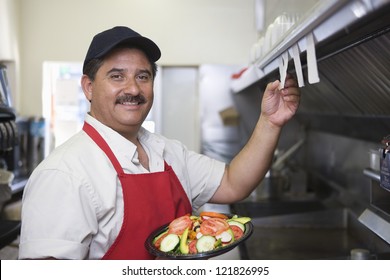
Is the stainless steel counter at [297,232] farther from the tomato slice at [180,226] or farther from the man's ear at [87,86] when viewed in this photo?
the man's ear at [87,86]

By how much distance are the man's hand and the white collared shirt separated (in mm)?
370

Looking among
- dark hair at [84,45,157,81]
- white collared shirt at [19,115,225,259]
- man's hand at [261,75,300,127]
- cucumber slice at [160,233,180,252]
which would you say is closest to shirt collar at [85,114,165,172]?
white collared shirt at [19,115,225,259]

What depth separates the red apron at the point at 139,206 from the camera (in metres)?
0.94

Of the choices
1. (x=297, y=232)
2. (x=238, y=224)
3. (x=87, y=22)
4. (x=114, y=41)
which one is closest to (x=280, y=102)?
(x=238, y=224)

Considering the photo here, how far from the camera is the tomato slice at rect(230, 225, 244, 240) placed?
91 cm

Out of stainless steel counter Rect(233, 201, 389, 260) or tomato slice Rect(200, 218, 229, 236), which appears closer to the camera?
tomato slice Rect(200, 218, 229, 236)

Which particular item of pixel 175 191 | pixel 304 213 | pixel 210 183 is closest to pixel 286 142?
pixel 304 213

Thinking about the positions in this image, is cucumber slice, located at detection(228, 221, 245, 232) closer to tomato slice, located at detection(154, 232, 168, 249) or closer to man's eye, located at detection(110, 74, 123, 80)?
tomato slice, located at detection(154, 232, 168, 249)

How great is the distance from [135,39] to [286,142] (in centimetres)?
211

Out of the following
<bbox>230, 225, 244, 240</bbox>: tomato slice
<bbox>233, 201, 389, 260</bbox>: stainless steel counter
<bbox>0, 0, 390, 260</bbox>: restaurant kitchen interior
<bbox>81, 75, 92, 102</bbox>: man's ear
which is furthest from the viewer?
<bbox>233, 201, 389, 260</bbox>: stainless steel counter

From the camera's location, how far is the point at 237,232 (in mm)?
926

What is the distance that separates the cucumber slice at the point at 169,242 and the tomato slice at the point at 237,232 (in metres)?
0.14

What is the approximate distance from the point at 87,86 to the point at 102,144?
17cm
